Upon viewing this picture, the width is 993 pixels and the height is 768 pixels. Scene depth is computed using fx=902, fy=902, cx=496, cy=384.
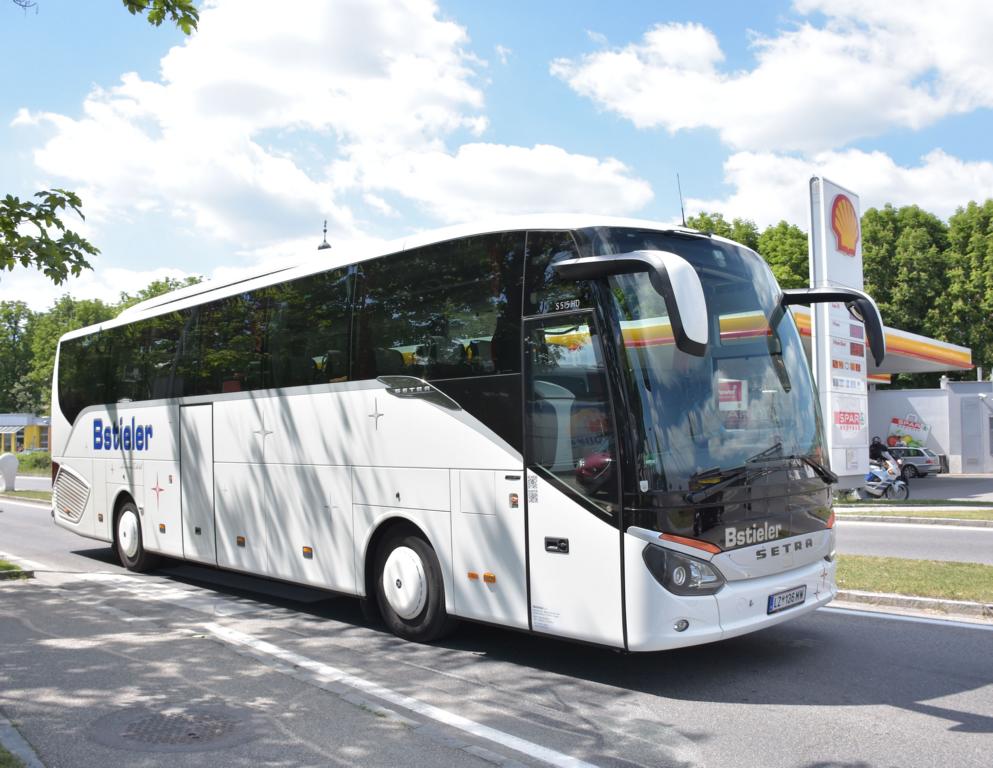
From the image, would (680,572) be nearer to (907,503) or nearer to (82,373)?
(82,373)

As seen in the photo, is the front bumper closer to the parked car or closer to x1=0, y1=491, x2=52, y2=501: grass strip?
x1=0, y1=491, x2=52, y2=501: grass strip

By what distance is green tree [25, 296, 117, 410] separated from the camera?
7994 centimetres

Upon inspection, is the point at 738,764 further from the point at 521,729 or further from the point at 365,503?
the point at 365,503

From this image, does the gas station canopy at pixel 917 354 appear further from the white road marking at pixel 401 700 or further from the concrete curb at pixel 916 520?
the white road marking at pixel 401 700

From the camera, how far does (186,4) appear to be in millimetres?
8984

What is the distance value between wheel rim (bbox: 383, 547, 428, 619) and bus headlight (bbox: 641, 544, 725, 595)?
2.46m

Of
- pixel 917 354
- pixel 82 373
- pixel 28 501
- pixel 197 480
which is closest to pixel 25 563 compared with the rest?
pixel 82 373

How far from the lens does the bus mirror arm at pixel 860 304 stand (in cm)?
727

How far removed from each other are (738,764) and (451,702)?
2026 mm

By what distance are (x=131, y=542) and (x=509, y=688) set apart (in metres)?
8.09

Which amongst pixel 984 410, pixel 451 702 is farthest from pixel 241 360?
pixel 984 410

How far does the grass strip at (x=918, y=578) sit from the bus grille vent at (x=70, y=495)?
36.1ft

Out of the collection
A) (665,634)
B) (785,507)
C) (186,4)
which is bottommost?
(665,634)

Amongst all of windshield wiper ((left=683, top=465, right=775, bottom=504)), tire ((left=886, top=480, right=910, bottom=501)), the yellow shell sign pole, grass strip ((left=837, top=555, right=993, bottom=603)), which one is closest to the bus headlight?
windshield wiper ((left=683, top=465, right=775, bottom=504))
